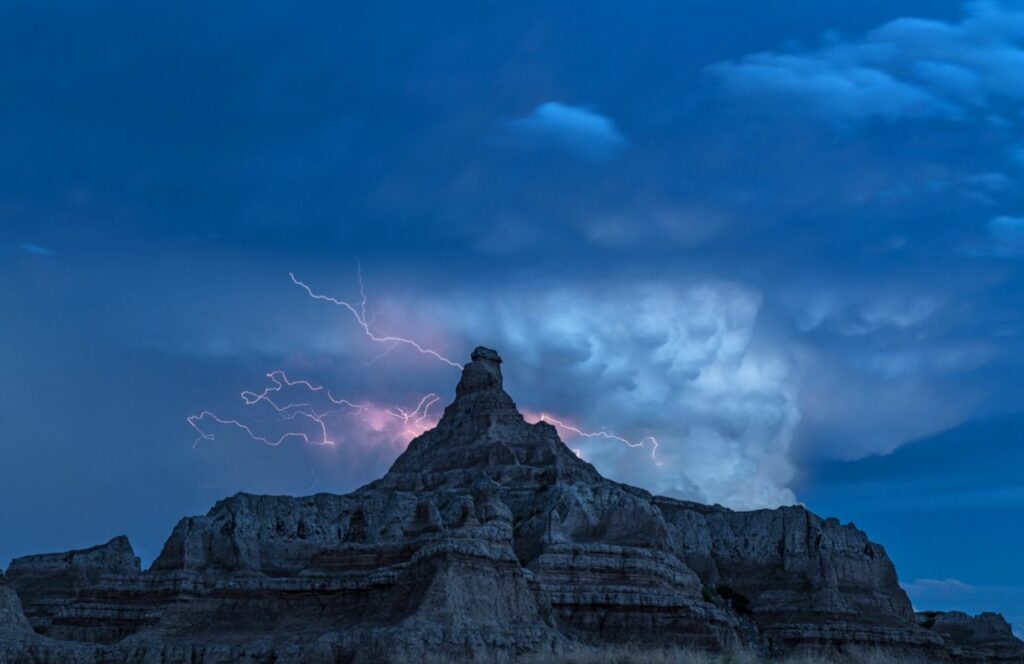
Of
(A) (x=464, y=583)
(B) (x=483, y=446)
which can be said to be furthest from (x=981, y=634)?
Result: (A) (x=464, y=583)

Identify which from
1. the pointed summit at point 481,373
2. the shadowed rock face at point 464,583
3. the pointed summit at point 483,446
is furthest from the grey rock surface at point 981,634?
the pointed summit at point 481,373

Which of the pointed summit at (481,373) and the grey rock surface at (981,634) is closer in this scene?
the grey rock surface at (981,634)

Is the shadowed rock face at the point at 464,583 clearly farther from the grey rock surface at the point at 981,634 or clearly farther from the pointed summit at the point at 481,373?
the pointed summit at the point at 481,373

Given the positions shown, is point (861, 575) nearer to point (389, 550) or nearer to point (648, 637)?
point (648, 637)

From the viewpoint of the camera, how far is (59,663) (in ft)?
169

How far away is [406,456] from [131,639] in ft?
160

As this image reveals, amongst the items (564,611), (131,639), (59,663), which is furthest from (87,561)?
(564,611)

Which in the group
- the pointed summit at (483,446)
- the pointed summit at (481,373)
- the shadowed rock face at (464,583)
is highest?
the pointed summit at (481,373)

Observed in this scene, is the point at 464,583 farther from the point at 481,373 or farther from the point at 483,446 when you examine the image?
the point at 481,373

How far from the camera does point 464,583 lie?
50594mm

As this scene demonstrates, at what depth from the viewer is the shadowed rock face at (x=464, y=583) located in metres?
51.2

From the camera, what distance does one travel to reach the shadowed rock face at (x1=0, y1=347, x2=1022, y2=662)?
51.2 metres

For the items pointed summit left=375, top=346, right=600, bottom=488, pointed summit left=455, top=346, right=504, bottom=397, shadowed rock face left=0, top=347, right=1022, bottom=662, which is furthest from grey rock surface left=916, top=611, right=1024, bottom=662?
pointed summit left=455, top=346, right=504, bottom=397

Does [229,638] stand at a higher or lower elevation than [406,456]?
lower
